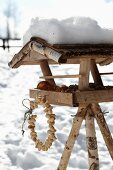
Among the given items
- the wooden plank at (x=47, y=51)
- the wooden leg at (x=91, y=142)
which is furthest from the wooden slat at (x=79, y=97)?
the wooden plank at (x=47, y=51)

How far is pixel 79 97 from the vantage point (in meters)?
4.28

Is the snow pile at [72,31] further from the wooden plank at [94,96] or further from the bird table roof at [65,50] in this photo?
the wooden plank at [94,96]

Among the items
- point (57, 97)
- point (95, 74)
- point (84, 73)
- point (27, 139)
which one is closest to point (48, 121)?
point (57, 97)

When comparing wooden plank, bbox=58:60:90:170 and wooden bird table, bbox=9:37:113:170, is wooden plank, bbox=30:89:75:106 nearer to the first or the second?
wooden bird table, bbox=9:37:113:170

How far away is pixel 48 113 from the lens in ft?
15.3

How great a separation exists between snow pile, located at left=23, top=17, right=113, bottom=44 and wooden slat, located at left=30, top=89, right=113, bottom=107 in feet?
1.87

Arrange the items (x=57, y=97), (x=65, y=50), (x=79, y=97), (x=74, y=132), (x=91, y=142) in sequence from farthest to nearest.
→ (x=74, y=132) < (x=91, y=142) < (x=57, y=97) < (x=79, y=97) < (x=65, y=50)

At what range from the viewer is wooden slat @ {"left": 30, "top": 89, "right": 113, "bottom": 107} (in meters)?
4.26

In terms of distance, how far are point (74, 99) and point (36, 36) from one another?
2.69ft

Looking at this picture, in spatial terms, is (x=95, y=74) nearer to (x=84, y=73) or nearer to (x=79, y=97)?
(x=84, y=73)

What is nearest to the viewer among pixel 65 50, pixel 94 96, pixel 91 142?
pixel 65 50

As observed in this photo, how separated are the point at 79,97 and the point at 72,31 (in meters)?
0.71

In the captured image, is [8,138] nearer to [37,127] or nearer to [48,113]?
[37,127]

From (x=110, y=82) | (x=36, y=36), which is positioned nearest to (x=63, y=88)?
(x=36, y=36)
